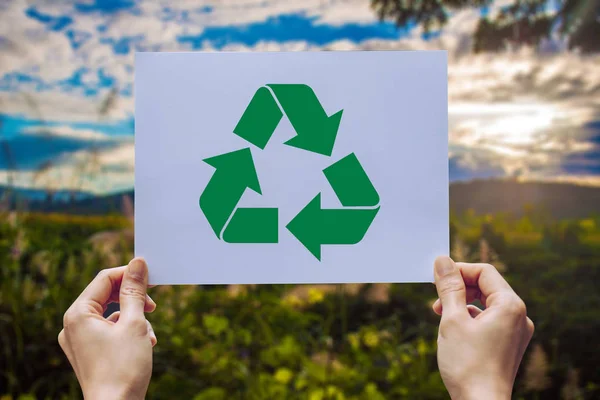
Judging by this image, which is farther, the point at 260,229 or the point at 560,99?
the point at 560,99

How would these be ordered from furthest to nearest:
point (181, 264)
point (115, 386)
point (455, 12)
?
1. point (455, 12)
2. point (181, 264)
3. point (115, 386)

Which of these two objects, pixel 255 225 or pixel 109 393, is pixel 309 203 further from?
pixel 109 393

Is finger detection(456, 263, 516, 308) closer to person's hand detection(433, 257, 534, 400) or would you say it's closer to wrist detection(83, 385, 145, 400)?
person's hand detection(433, 257, 534, 400)

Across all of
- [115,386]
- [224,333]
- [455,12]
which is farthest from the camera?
[455,12]

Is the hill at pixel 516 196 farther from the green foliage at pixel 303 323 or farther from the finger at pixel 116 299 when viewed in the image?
the finger at pixel 116 299

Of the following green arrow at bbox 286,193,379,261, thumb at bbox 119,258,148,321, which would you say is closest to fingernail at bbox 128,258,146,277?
thumb at bbox 119,258,148,321

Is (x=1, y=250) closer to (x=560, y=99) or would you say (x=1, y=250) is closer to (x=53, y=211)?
(x=53, y=211)

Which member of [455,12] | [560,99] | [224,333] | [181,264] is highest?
[455,12]

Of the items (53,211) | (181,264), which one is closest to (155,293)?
(53,211)
